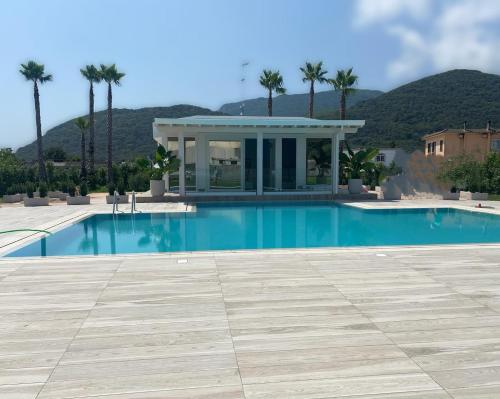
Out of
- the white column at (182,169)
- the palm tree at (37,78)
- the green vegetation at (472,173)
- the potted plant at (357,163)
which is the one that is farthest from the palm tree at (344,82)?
the palm tree at (37,78)

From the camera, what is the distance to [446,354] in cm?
361

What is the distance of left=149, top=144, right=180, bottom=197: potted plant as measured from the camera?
1852 cm

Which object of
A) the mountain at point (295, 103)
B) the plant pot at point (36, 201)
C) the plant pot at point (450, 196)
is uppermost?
the mountain at point (295, 103)

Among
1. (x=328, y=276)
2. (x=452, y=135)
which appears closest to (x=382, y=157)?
(x=452, y=135)

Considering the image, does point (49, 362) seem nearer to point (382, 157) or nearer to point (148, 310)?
point (148, 310)

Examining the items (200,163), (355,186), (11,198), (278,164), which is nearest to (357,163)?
(355,186)

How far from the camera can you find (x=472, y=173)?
63.9 feet

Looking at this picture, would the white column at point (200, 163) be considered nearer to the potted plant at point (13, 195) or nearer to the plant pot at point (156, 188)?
the plant pot at point (156, 188)

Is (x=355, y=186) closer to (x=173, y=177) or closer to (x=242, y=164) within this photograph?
(x=242, y=164)

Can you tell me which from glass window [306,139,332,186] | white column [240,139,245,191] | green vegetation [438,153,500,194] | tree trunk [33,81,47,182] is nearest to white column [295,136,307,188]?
glass window [306,139,332,186]

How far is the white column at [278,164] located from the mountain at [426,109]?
3661cm

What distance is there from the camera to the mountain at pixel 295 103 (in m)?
80.2

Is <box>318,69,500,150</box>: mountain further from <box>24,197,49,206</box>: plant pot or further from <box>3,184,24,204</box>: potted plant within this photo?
<box>24,197,49,206</box>: plant pot

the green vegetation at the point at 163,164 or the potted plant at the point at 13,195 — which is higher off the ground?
the green vegetation at the point at 163,164
